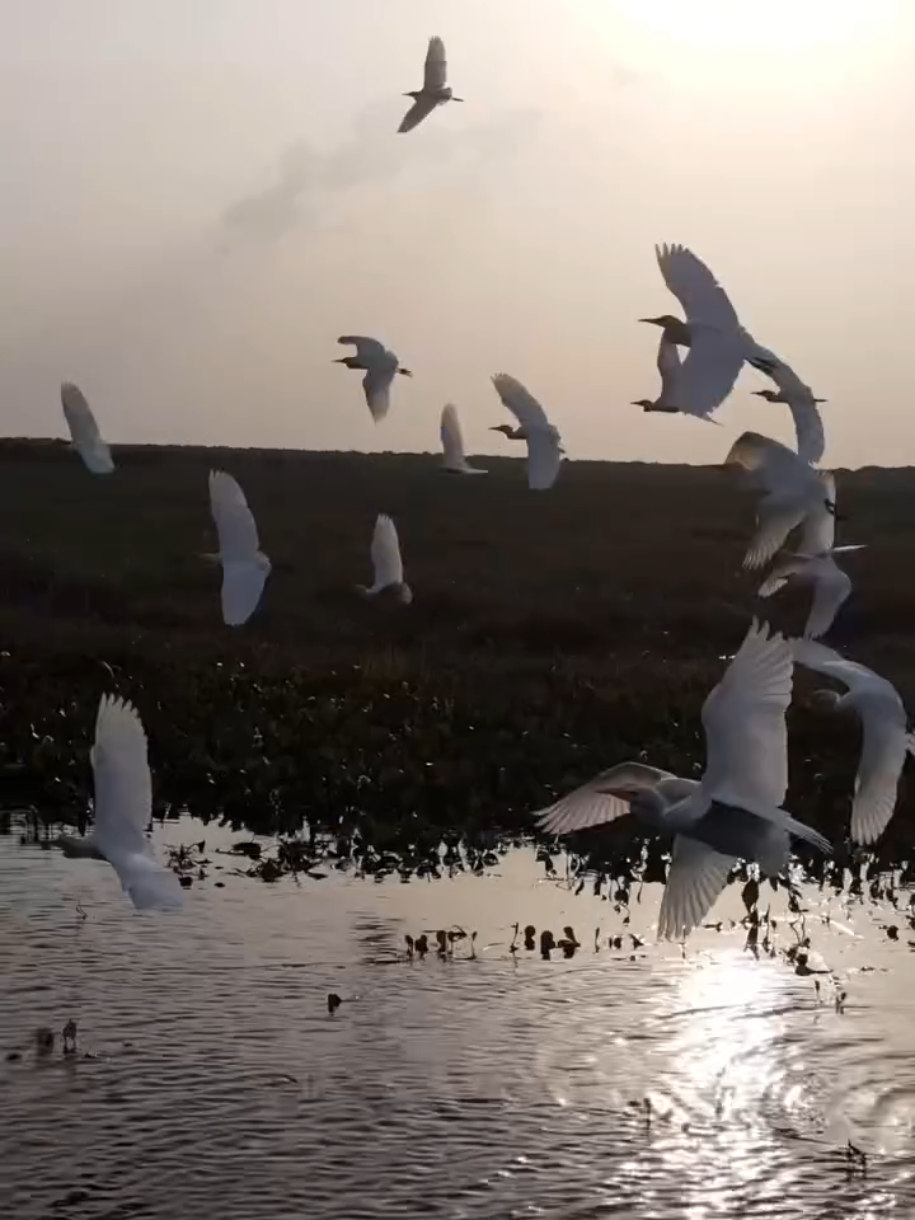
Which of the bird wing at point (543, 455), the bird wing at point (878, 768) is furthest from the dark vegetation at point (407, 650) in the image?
the bird wing at point (878, 768)

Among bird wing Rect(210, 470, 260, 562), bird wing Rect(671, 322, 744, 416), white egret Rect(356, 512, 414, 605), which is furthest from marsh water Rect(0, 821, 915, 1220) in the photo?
white egret Rect(356, 512, 414, 605)

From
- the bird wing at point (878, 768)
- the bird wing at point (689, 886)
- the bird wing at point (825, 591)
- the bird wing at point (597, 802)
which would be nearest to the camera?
the bird wing at point (597, 802)

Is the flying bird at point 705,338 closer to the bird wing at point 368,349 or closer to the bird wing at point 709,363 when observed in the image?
the bird wing at point 709,363

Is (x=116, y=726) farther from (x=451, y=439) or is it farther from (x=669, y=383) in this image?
(x=451, y=439)

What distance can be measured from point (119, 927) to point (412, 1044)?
8.77 ft

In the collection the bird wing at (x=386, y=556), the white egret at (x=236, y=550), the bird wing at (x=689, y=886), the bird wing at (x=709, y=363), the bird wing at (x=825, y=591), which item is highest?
the bird wing at (x=709, y=363)

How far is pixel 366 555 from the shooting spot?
36.8 meters

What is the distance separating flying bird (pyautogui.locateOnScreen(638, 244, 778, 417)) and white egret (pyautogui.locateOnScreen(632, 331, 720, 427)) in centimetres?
2

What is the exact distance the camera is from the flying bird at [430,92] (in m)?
14.6

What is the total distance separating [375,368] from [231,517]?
232cm

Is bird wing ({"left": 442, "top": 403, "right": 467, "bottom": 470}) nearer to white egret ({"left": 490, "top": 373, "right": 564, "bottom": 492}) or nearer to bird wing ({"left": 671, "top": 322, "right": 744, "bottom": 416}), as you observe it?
white egret ({"left": 490, "top": 373, "right": 564, "bottom": 492})

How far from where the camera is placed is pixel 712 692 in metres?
8.48

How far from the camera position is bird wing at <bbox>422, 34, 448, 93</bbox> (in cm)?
1466

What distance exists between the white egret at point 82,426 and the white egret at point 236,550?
90 centimetres
